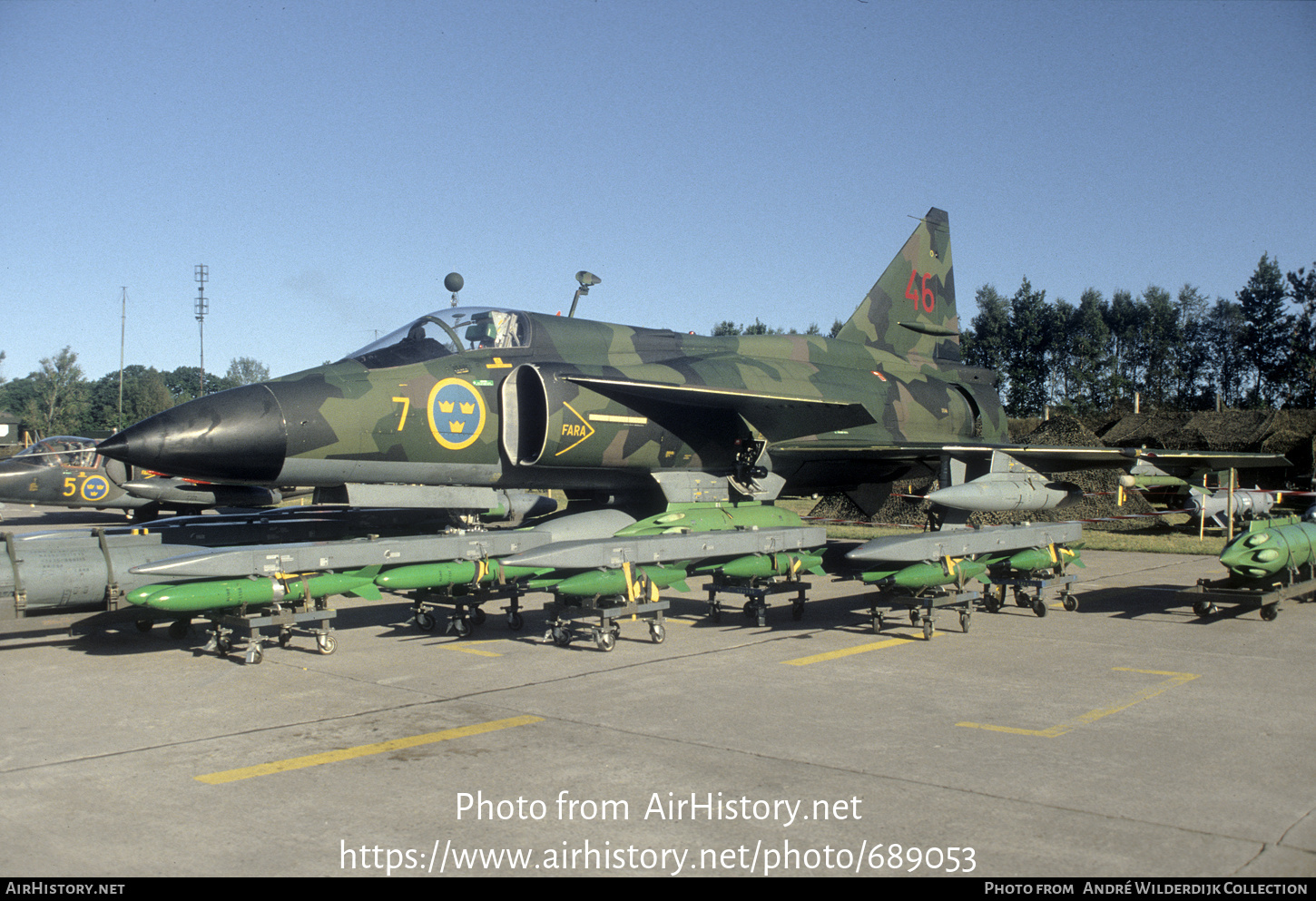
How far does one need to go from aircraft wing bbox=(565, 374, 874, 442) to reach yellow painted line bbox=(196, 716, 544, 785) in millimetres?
4356

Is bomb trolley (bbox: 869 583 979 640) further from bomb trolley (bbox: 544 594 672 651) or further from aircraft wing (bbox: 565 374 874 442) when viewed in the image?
aircraft wing (bbox: 565 374 874 442)

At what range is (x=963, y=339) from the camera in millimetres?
59344

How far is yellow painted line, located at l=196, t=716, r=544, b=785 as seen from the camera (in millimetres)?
5129

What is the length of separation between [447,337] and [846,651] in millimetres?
5002

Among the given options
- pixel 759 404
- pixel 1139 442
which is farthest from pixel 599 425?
pixel 1139 442

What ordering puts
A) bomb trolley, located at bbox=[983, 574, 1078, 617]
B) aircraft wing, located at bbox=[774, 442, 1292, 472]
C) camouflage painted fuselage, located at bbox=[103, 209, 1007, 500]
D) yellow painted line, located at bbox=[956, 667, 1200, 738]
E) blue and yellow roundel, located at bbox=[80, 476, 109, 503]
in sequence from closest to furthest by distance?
yellow painted line, located at bbox=[956, 667, 1200, 738]
camouflage painted fuselage, located at bbox=[103, 209, 1007, 500]
bomb trolley, located at bbox=[983, 574, 1078, 617]
aircraft wing, located at bbox=[774, 442, 1292, 472]
blue and yellow roundel, located at bbox=[80, 476, 109, 503]

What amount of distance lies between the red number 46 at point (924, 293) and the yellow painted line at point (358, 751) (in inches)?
443

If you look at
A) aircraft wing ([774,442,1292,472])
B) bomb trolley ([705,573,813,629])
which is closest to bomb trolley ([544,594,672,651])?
bomb trolley ([705,573,813,629])

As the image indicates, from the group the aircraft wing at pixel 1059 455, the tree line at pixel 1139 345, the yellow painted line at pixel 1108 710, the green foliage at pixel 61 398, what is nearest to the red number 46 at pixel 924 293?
the aircraft wing at pixel 1059 455

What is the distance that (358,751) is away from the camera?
5.58m
